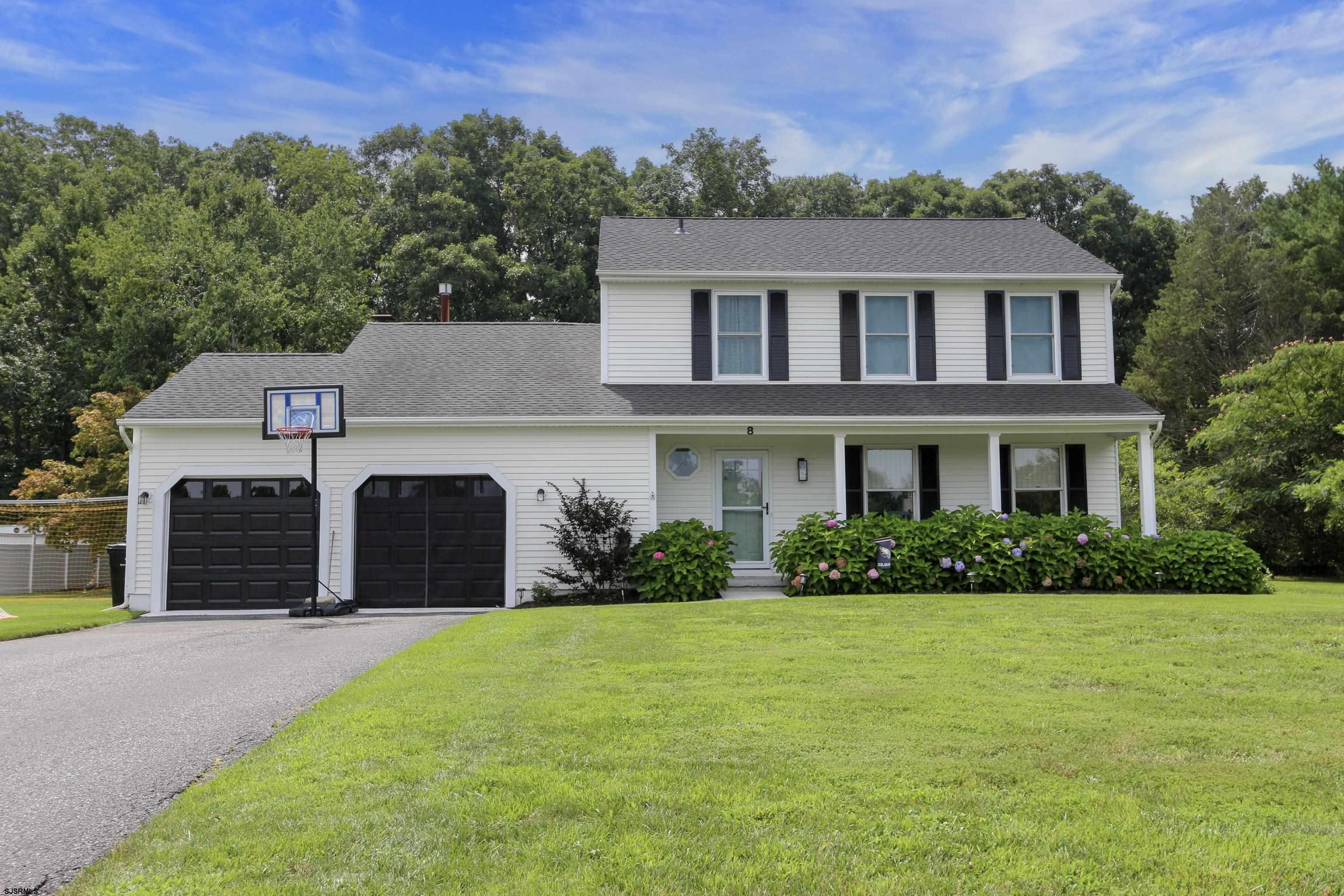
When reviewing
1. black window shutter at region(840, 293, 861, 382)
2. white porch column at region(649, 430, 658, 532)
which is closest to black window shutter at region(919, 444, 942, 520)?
black window shutter at region(840, 293, 861, 382)

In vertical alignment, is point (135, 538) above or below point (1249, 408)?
below

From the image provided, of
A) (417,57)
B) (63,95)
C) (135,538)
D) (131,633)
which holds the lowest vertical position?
(131,633)

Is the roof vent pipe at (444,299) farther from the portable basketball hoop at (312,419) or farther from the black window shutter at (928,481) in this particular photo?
the black window shutter at (928,481)

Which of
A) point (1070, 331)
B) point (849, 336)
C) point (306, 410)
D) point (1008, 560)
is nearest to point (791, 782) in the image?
point (1008, 560)

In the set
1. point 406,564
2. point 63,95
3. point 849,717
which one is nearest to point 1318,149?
point 406,564

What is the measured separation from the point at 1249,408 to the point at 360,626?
17.7m

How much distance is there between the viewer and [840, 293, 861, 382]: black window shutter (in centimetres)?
1672

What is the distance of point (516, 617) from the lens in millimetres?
11938

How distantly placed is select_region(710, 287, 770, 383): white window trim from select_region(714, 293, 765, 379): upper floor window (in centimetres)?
2

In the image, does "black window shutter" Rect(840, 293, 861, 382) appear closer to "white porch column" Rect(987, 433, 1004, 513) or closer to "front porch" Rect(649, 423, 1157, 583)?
"front porch" Rect(649, 423, 1157, 583)

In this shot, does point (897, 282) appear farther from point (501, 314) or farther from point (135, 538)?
point (501, 314)

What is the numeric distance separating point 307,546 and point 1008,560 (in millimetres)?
10761

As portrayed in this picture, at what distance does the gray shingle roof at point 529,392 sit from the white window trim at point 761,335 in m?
0.24

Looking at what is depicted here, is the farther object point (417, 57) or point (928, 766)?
point (417, 57)
